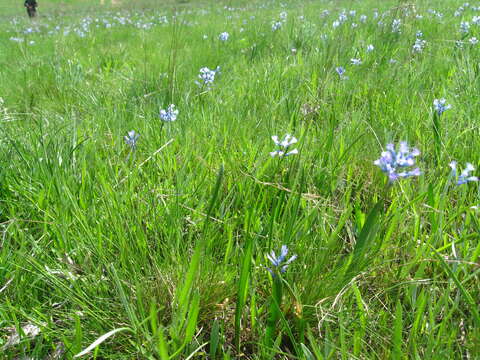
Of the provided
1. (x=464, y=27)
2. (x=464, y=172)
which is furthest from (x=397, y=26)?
(x=464, y=172)

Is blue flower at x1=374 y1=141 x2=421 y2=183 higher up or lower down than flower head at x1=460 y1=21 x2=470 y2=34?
lower down

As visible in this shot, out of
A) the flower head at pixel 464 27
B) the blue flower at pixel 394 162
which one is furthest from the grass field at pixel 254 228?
the flower head at pixel 464 27

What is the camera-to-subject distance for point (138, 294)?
0.89 m

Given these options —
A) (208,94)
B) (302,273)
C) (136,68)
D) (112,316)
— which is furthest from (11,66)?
(302,273)

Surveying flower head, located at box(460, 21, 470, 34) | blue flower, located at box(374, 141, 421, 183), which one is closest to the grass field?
blue flower, located at box(374, 141, 421, 183)

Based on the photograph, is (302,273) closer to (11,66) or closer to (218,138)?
(218,138)

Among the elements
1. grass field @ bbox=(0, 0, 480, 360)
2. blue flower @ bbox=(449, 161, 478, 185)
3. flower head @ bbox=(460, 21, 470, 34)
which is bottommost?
grass field @ bbox=(0, 0, 480, 360)

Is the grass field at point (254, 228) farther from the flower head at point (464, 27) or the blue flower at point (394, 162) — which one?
the flower head at point (464, 27)

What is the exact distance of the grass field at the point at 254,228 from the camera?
91cm

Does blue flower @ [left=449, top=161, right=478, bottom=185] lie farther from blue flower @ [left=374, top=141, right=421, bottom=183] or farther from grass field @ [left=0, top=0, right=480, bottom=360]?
blue flower @ [left=374, top=141, right=421, bottom=183]

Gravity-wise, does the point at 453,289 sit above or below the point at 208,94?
below

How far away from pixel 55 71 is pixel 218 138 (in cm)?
223

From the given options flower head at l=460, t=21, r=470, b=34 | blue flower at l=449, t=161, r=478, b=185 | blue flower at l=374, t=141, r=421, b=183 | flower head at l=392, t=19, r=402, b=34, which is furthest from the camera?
flower head at l=392, t=19, r=402, b=34

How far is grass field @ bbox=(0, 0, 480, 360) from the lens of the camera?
91 cm
